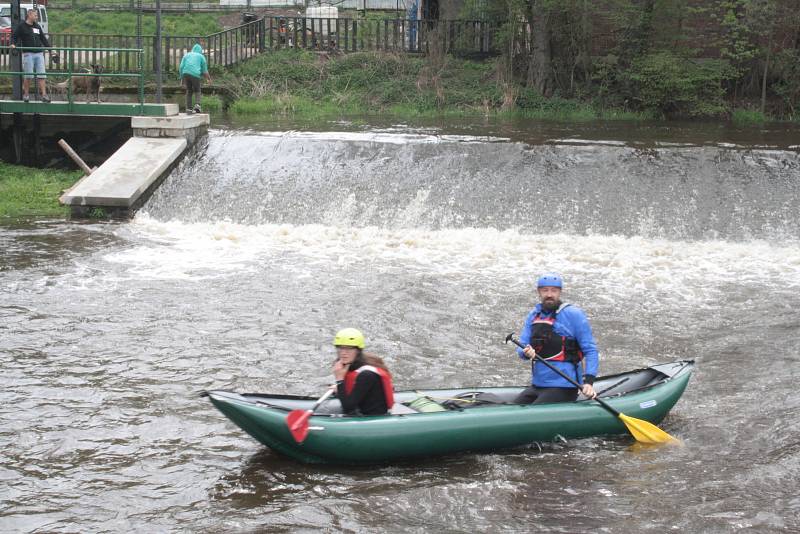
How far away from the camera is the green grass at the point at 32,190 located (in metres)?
16.5

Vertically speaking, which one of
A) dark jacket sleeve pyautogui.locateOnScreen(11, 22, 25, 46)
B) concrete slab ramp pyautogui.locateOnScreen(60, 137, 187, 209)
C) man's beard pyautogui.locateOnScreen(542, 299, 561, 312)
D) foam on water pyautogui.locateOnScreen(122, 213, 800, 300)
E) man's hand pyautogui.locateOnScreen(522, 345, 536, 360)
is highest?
dark jacket sleeve pyautogui.locateOnScreen(11, 22, 25, 46)

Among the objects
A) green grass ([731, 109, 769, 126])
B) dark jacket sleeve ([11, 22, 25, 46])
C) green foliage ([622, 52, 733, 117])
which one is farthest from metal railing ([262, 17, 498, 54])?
dark jacket sleeve ([11, 22, 25, 46])

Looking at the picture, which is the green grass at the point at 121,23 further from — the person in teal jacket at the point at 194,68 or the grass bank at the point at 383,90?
the person in teal jacket at the point at 194,68

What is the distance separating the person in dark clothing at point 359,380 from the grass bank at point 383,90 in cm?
1757

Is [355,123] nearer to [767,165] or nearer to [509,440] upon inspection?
[767,165]

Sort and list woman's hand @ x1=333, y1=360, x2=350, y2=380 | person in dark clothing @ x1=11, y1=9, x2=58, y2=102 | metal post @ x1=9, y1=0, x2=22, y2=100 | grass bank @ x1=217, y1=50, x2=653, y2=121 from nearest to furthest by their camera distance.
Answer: woman's hand @ x1=333, y1=360, x2=350, y2=380, person in dark clothing @ x1=11, y1=9, x2=58, y2=102, metal post @ x1=9, y1=0, x2=22, y2=100, grass bank @ x1=217, y1=50, x2=653, y2=121

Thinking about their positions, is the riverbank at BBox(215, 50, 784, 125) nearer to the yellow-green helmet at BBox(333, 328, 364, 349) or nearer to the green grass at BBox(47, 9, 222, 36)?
the green grass at BBox(47, 9, 222, 36)

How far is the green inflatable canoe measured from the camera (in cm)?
686

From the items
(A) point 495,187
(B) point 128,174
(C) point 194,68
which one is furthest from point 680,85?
(B) point 128,174

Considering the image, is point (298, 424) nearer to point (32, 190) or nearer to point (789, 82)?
point (32, 190)

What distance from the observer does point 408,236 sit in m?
15.2

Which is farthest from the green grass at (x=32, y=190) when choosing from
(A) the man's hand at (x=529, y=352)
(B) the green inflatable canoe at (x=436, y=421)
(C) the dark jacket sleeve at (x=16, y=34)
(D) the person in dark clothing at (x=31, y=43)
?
(A) the man's hand at (x=529, y=352)

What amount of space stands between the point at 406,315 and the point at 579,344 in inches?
149

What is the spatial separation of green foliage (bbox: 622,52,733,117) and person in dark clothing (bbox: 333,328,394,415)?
19.1m
